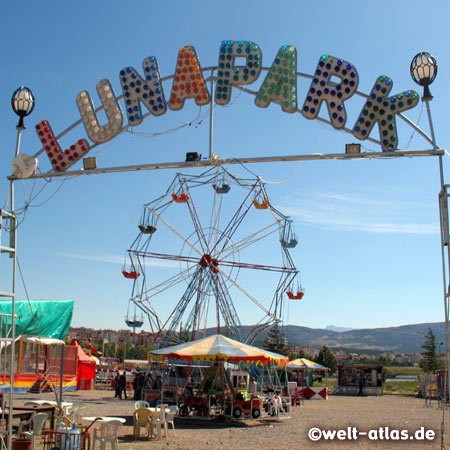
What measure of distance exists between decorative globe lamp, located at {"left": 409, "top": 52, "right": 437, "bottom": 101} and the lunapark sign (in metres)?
0.18

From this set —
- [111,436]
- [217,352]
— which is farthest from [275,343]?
[111,436]


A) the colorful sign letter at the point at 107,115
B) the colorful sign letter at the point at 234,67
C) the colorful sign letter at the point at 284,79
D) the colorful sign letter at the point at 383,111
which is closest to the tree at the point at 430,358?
the colorful sign letter at the point at 383,111

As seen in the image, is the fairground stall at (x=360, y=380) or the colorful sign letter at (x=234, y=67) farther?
the fairground stall at (x=360, y=380)

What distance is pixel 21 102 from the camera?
31.8 feet

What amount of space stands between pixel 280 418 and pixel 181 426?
3.93 m

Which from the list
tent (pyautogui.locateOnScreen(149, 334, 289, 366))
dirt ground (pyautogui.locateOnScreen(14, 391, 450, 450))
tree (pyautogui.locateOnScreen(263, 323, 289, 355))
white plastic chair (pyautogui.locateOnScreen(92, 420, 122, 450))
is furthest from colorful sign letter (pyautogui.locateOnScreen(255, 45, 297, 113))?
tree (pyautogui.locateOnScreen(263, 323, 289, 355))

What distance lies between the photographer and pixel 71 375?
28.7 meters

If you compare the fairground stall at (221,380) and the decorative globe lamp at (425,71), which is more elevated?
the decorative globe lamp at (425,71)

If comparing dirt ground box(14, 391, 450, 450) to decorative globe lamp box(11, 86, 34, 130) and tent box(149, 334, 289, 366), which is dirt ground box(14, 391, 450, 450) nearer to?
tent box(149, 334, 289, 366)

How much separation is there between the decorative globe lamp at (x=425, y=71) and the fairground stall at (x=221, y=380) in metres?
9.07

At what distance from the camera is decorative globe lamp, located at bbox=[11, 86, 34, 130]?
9.70 m

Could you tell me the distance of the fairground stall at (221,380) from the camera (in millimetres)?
15041

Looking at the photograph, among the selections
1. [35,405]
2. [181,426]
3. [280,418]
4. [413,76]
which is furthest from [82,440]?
[280,418]

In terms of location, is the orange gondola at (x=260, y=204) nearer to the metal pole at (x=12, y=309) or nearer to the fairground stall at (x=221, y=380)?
the fairground stall at (x=221, y=380)
